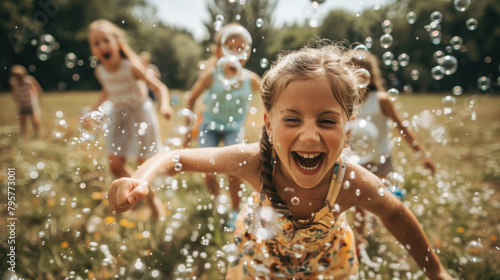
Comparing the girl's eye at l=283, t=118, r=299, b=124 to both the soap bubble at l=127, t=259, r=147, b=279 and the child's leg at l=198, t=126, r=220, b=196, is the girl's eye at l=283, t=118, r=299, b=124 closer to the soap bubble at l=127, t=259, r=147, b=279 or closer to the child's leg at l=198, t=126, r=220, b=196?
the soap bubble at l=127, t=259, r=147, b=279

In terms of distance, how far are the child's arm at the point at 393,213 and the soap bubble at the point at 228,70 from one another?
1125 mm

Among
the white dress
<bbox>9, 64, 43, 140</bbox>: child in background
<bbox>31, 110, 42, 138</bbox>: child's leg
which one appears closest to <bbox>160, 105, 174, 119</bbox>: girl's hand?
the white dress

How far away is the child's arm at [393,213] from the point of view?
1742mm

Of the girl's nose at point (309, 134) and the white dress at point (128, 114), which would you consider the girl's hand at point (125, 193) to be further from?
the white dress at point (128, 114)

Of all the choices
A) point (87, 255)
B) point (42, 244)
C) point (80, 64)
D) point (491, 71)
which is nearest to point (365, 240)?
point (87, 255)

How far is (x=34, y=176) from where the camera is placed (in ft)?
14.3

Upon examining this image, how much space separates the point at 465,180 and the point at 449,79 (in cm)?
2162

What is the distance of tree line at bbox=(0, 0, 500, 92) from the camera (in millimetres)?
10531

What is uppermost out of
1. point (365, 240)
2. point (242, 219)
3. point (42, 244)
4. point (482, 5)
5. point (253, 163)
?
point (482, 5)

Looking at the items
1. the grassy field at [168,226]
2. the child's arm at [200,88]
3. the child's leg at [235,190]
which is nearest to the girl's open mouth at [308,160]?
the grassy field at [168,226]

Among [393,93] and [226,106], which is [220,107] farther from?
[393,93]

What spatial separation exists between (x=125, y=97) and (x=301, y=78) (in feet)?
8.75

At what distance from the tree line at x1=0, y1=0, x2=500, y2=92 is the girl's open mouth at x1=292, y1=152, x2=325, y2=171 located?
11.3 ft

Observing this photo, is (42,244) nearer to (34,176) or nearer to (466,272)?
(34,176)
